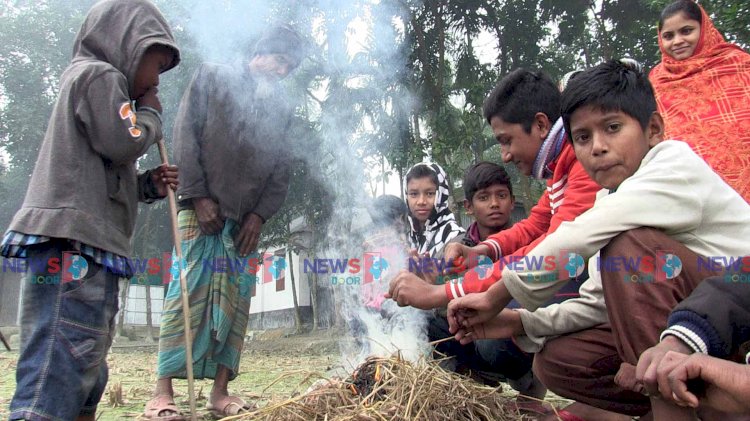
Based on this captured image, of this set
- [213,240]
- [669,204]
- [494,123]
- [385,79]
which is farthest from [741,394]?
[385,79]

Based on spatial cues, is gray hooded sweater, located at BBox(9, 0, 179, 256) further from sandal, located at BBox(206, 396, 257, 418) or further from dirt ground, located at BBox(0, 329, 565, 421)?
sandal, located at BBox(206, 396, 257, 418)

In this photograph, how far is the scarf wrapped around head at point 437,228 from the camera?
12.7 feet

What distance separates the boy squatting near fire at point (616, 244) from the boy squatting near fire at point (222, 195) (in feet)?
5.59

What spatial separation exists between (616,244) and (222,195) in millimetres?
2370

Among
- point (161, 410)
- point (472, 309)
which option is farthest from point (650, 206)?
point (161, 410)

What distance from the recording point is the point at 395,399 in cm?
214

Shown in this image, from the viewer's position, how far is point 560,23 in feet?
32.1

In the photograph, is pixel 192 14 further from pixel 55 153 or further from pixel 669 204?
pixel 669 204

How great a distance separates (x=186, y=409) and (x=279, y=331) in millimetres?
14141

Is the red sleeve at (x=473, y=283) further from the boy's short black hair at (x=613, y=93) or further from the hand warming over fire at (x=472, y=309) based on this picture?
the boy's short black hair at (x=613, y=93)

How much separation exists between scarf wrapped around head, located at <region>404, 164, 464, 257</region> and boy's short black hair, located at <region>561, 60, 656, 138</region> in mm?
1888

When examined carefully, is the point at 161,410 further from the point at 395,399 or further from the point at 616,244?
the point at 616,244

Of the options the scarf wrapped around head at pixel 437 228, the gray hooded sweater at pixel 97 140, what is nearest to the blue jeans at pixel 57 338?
the gray hooded sweater at pixel 97 140

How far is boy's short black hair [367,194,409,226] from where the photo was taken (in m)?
4.41
